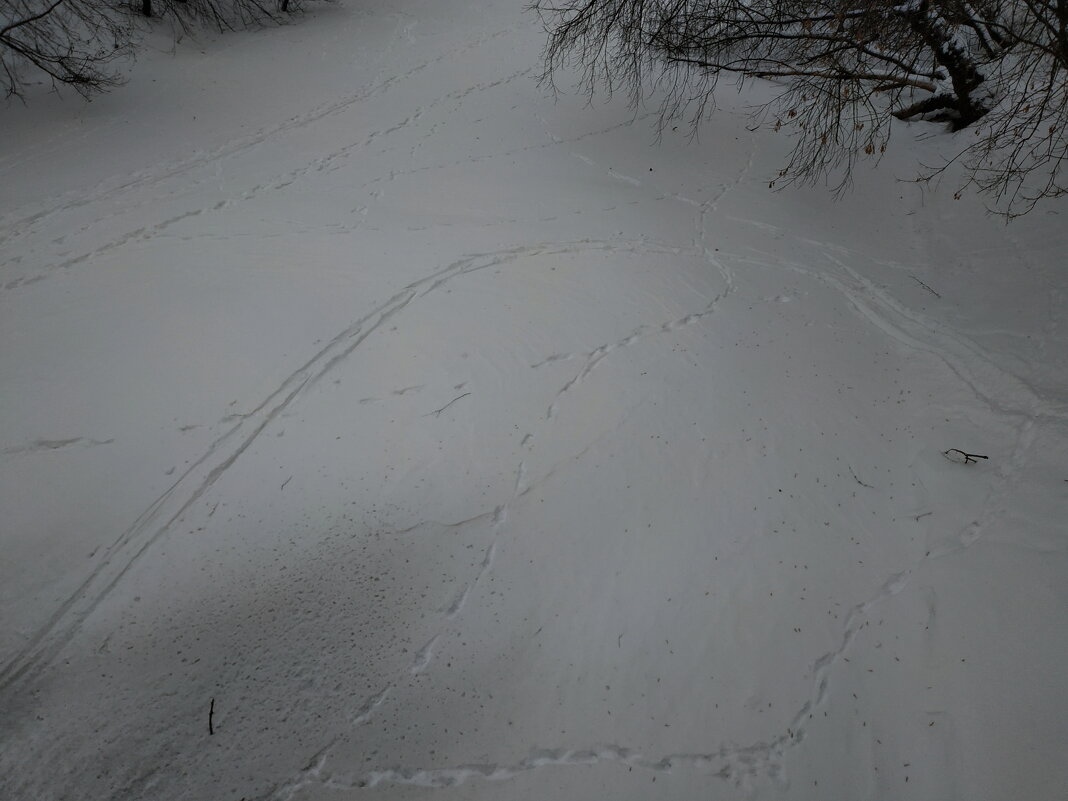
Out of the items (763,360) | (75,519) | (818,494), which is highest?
(75,519)

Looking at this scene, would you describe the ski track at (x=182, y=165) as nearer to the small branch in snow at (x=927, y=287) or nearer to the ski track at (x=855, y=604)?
the ski track at (x=855, y=604)

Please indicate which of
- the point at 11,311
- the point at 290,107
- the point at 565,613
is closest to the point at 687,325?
the point at 565,613

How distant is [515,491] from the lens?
11.8ft

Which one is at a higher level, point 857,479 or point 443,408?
point 443,408

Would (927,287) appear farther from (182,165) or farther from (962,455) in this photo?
(182,165)

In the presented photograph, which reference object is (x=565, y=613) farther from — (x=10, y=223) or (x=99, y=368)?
(x=10, y=223)

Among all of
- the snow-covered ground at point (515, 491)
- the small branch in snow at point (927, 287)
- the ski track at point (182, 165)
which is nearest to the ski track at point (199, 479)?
the snow-covered ground at point (515, 491)

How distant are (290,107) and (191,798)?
24.7ft

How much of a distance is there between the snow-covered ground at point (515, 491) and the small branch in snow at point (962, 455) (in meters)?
0.05

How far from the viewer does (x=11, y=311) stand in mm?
4277

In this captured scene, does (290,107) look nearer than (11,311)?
No

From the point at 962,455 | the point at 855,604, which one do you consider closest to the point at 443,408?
the point at 855,604

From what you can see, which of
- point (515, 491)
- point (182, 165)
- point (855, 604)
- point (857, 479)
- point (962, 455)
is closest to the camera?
point (855, 604)

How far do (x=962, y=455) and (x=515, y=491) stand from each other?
2711 mm
